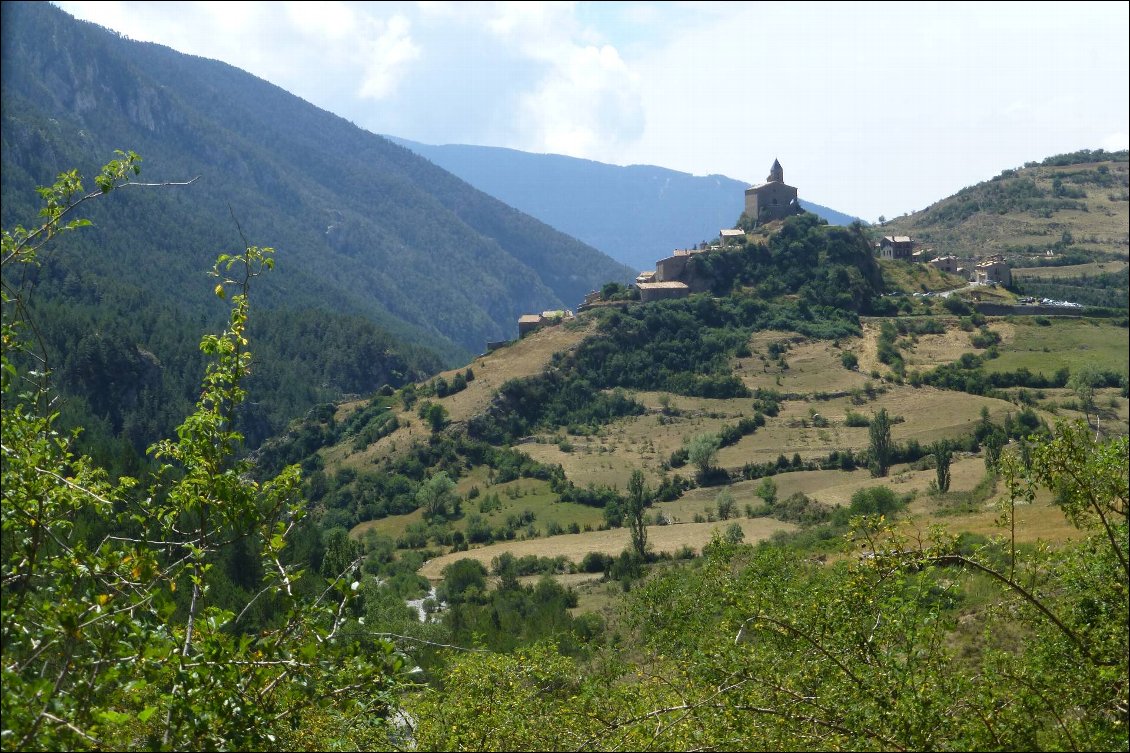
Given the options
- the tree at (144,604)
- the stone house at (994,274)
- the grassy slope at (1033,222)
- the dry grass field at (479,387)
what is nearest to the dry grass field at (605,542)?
the dry grass field at (479,387)

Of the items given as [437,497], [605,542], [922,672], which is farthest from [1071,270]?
[922,672]

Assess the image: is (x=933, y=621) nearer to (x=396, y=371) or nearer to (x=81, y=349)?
(x=81, y=349)

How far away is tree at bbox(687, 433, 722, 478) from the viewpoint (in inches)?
2842

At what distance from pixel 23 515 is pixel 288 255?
19192cm

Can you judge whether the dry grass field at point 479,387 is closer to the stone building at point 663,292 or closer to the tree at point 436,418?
the tree at point 436,418

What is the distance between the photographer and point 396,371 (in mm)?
135875

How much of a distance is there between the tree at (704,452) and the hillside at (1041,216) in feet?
217

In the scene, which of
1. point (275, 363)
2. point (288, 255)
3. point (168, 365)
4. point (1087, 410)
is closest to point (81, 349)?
point (168, 365)

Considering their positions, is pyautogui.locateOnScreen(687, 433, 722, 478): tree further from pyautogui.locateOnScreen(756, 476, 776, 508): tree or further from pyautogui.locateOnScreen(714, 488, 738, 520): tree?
pyautogui.locateOnScreen(756, 476, 776, 508): tree

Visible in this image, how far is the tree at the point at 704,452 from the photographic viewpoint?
A: 237 ft

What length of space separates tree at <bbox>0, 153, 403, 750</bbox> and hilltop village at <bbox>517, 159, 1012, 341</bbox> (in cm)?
9281

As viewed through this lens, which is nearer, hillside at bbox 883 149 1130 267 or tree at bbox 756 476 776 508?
tree at bbox 756 476 776 508

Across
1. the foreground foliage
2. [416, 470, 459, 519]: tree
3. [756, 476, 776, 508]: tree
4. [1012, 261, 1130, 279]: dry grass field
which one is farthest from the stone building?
the foreground foliage

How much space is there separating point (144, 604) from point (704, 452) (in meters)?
66.6
